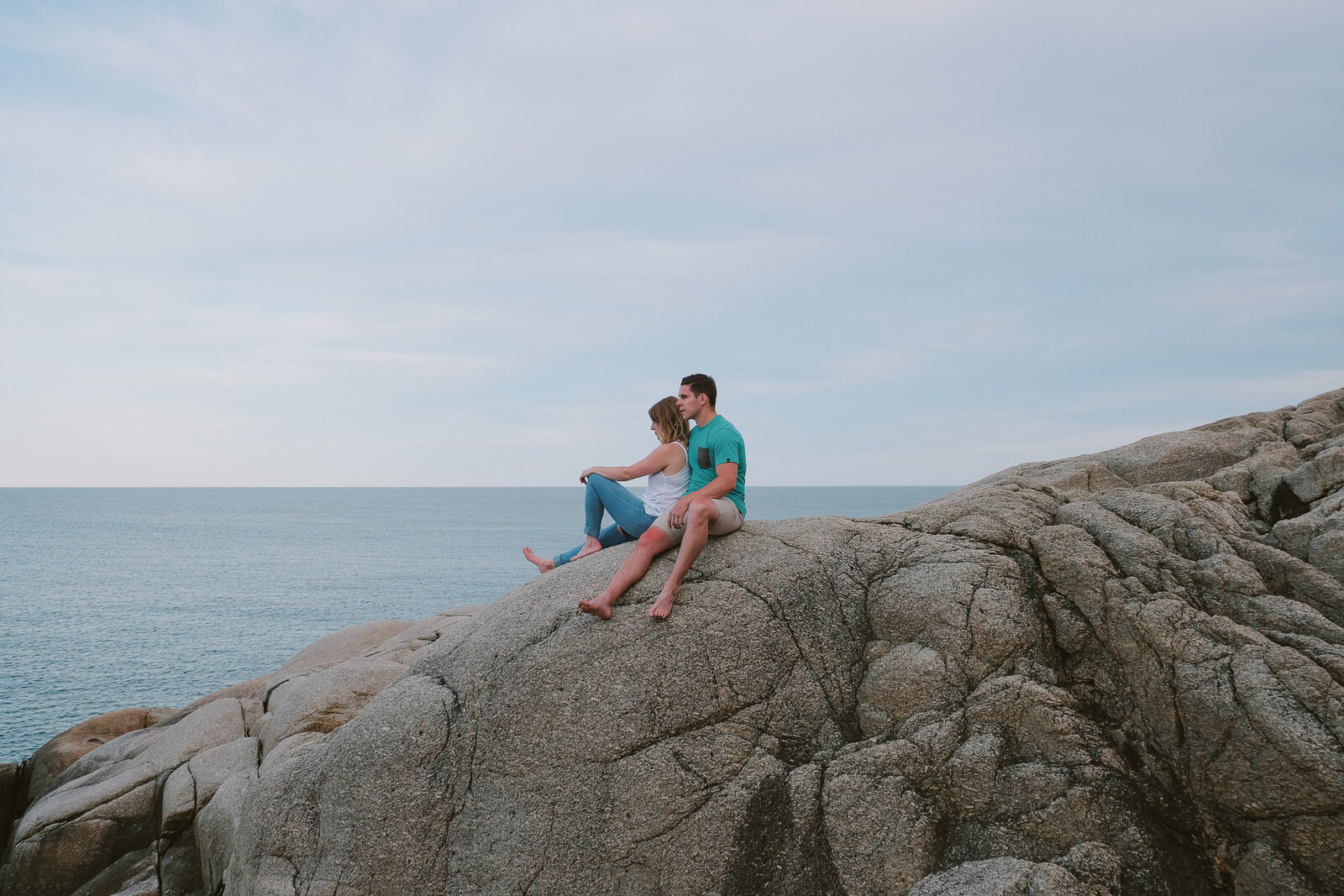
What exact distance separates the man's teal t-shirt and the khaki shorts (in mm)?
151

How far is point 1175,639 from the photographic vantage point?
9.68 m

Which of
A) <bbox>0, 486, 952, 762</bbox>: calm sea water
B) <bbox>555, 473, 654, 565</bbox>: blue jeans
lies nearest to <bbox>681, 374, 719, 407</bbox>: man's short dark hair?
<bbox>555, 473, 654, 565</bbox>: blue jeans

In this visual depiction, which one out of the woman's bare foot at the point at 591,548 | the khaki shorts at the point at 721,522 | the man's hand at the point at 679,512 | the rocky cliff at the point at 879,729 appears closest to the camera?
the rocky cliff at the point at 879,729

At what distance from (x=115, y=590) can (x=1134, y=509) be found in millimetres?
87693

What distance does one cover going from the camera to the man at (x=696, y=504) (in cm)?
1085

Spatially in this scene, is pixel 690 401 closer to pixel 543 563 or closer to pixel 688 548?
pixel 688 548

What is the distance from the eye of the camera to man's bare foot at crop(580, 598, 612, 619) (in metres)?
10.6

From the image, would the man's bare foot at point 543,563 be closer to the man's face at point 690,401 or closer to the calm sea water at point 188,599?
the man's face at point 690,401

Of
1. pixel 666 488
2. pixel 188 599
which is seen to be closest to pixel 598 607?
pixel 666 488

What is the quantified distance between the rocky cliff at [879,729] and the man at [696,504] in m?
0.35

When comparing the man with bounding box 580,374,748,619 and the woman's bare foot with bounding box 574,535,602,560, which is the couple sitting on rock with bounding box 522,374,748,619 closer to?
the man with bounding box 580,374,748,619

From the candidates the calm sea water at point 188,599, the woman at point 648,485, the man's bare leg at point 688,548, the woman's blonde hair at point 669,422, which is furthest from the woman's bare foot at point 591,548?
the calm sea water at point 188,599

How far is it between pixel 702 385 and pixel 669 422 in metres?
0.76

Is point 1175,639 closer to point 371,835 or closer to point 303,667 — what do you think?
point 371,835
